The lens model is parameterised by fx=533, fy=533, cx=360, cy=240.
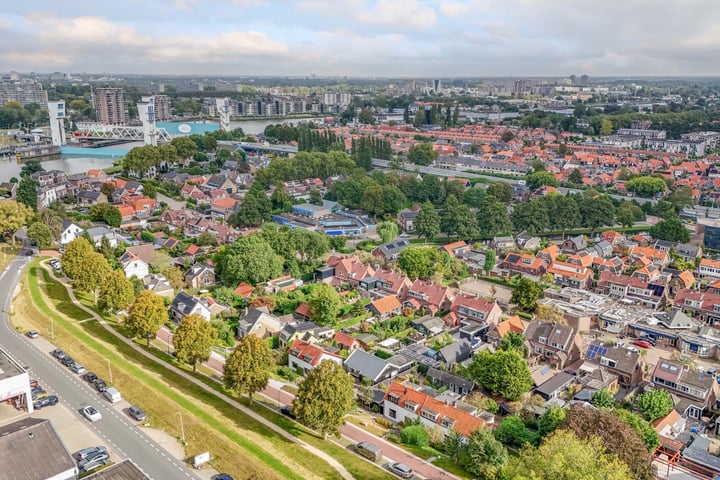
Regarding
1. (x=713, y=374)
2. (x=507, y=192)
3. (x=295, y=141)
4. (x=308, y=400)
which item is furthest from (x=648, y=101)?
(x=308, y=400)

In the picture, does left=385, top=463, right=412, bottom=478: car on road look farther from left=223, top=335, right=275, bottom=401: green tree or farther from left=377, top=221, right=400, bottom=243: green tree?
left=377, top=221, right=400, bottom=243: green tree

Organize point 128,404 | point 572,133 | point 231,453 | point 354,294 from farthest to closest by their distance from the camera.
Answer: point 572,133 → point 354,294 → point 128,404 → point 231,453

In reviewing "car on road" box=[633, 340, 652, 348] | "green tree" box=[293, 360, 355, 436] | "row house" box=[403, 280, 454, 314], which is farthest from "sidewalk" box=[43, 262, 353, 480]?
"car on road" box=[633, 340, 652, 348]

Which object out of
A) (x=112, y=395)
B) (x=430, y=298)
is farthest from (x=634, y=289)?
(x=112, y=395)

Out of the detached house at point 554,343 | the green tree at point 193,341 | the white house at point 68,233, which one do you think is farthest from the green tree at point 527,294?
the white house at point 68,233

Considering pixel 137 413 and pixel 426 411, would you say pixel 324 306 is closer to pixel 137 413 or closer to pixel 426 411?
pixel 426 411

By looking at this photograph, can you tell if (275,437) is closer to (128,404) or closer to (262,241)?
(128,404)
